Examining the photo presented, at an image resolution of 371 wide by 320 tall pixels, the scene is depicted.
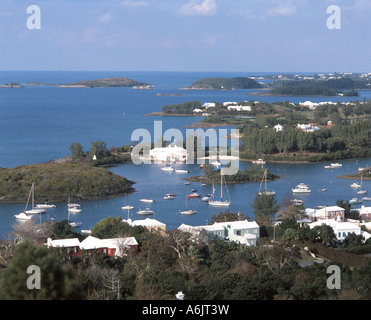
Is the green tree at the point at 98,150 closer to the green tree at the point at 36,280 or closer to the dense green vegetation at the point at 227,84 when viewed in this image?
the green tree at the point at 36,280

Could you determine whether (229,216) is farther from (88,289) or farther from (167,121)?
(167,121)

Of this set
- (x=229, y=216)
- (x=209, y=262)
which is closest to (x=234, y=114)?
(x=229, y=216)

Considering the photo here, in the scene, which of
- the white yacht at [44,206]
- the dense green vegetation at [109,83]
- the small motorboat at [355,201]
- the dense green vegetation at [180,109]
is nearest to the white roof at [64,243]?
the white yacht at [44,206]

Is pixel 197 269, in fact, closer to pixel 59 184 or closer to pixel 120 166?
pixel 59 184

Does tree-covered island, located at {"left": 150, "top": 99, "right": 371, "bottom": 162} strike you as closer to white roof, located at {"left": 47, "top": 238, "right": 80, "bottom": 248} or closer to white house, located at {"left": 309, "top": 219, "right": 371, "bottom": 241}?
white house, located at {"left": 309, "top": 219, "right": 371, "bottom": 241}

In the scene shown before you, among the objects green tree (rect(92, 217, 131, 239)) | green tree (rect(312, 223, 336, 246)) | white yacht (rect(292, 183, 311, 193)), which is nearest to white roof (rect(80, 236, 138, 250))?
green tree (rect(92, 217, 131, 239))

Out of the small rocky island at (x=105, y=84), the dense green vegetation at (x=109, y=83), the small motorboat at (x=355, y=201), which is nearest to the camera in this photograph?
the small motorboat at (x=355, y=201)
